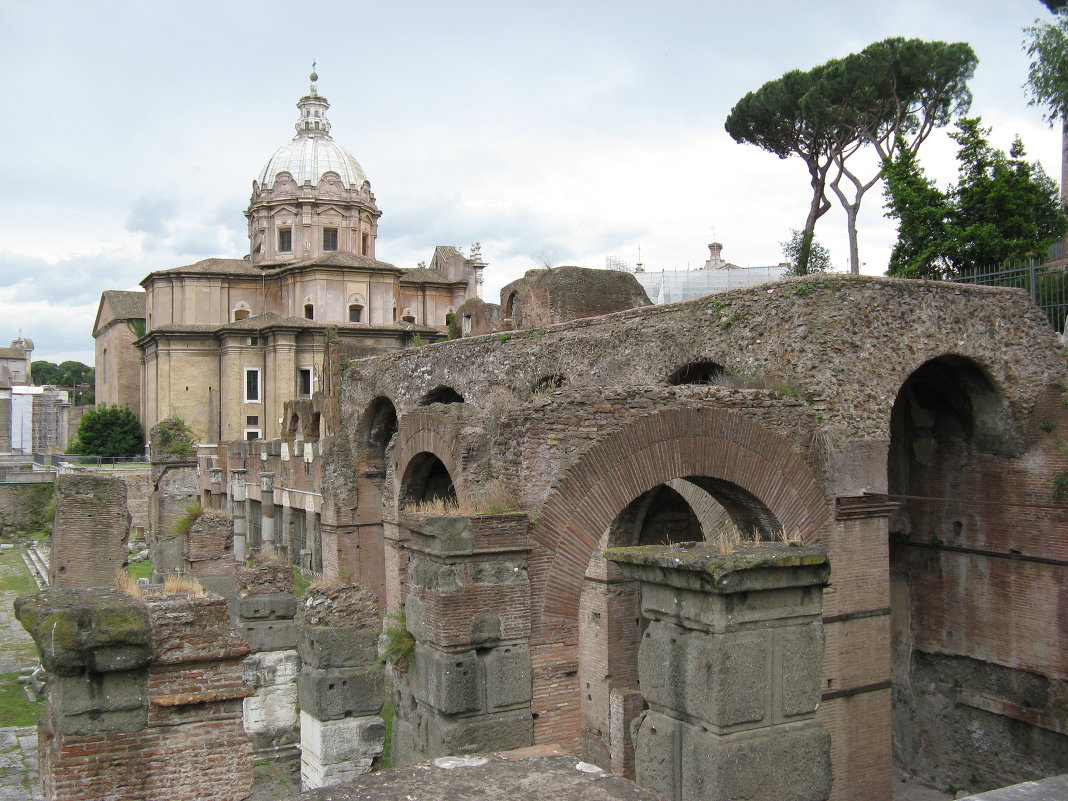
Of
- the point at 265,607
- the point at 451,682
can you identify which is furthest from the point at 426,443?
the point at 451,682

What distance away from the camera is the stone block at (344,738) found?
24.7 feet

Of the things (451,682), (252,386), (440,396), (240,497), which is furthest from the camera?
(252,386)

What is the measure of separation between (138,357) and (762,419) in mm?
39033

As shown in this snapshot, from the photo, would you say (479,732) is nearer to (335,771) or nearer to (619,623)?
(335,771)

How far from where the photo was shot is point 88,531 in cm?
1108

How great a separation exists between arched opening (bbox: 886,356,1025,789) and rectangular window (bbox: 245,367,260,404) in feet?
96.4

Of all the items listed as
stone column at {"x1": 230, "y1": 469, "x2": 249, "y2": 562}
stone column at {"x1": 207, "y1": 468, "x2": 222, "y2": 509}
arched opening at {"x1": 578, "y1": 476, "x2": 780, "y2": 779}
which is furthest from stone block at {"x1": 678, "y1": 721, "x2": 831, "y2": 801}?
stone column at {"x1": 207, "y1": 468, "x2": 222, "y2": 509}

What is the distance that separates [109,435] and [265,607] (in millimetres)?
32465

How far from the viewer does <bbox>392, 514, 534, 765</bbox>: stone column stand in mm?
6523

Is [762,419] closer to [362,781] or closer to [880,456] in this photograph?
[880,456]

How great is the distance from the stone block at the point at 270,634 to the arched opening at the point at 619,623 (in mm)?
2712

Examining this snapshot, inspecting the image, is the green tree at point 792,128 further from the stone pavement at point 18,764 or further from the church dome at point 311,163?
the church dome at point 311,163

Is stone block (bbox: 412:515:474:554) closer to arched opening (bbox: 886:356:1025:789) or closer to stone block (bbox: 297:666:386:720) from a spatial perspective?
stone block (bbox: 297:666:386:720)

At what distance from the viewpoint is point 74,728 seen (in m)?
4.15
